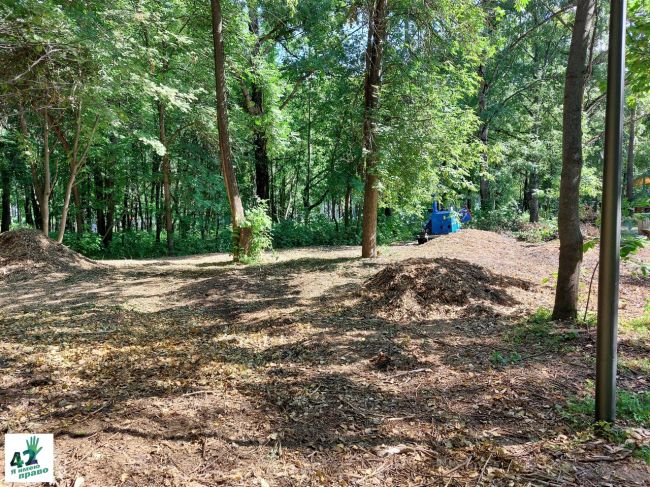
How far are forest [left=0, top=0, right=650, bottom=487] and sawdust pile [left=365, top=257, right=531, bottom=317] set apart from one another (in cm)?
4

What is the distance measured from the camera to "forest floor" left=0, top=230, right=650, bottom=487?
2439 millimetres

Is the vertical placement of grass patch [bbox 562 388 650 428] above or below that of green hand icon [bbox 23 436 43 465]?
below

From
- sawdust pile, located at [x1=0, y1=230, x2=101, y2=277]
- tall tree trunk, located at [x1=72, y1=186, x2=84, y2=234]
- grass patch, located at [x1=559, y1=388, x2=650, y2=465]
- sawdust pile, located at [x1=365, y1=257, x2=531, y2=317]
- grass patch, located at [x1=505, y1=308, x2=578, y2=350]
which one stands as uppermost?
tall tree trunk, located at [x1=72, y1=186, x2=84, y2=234]

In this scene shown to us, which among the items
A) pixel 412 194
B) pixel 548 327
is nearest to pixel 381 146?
pixel 412 194

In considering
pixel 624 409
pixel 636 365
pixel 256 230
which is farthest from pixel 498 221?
pixel 624 409

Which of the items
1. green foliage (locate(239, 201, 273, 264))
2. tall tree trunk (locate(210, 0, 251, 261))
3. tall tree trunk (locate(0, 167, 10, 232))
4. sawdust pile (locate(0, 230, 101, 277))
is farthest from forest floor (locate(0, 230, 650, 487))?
tall tree trunk (locate(0, 167, 10, 232))

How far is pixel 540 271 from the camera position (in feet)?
27.8

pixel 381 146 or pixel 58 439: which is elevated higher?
pixel 381 146

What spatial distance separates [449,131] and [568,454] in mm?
7677

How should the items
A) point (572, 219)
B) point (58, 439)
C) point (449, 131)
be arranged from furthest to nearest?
point (449, 131) < point (572, 219) < point (58, 439)

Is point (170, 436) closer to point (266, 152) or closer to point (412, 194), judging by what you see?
point (412, 194)

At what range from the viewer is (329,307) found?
20.5 ft
